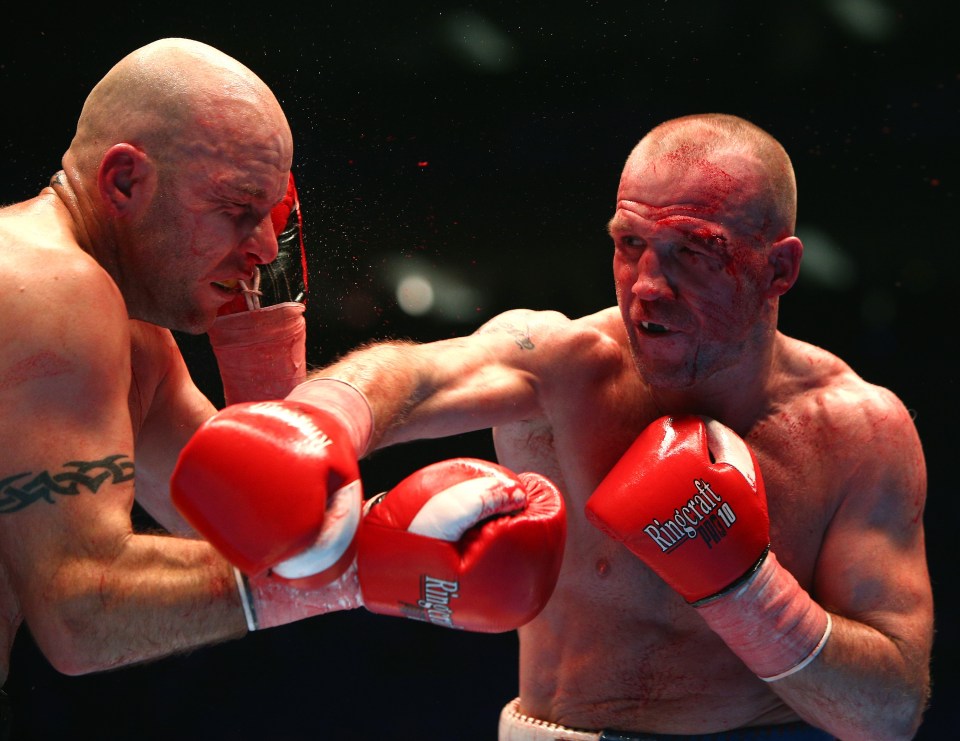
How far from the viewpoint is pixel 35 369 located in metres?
1.56

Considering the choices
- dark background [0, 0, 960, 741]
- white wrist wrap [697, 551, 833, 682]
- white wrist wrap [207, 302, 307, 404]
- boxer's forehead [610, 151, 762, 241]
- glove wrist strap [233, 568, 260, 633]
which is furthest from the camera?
dark background [0, 0, 960, 741]

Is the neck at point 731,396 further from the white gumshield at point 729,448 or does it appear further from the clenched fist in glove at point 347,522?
the clenched fist in glove at point 347,522

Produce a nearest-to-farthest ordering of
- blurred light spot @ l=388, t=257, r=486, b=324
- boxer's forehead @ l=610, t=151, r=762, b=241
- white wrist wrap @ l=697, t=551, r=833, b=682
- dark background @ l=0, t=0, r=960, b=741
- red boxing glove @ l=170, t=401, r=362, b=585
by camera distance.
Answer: red boxing glove @ l=170, t=401, r=362, b=585, white wrist wrap @ l=697, t=551, r=833, b=682, boxer's forehead @ l=610, t=151, r=762, b=241, dark background @ l=0, t=0, r=960, b=741, blurred light spot @ l=388, t=257, r=486, b=324

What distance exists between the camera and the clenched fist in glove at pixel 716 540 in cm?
179

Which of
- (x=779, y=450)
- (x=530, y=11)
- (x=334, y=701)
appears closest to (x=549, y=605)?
(x=779, y=450)

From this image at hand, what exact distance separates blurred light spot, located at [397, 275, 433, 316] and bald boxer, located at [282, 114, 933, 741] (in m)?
0.94

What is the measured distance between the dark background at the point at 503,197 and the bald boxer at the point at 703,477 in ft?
3.17

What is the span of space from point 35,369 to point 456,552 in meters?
0.68

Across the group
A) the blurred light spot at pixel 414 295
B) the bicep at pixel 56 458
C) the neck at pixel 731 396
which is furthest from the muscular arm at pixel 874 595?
the blurred light spot at pixel 414 295

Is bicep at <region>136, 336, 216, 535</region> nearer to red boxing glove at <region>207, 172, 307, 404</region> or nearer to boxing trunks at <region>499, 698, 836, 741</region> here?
red boxing glove at <region>207, 172, 307, 404</region>

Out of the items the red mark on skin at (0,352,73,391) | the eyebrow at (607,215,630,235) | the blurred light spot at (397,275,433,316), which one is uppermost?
the eyebrow at (607,215,630,235)

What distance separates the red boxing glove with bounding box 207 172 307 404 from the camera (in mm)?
2180

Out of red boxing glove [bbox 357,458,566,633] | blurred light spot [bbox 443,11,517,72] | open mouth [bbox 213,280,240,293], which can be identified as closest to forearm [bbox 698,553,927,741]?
red boxing glove [bbox 357,458,566,633]

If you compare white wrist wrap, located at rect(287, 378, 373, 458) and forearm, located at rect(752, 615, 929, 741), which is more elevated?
white wrist wrap, located at rect(287, 378, 373, 458)
